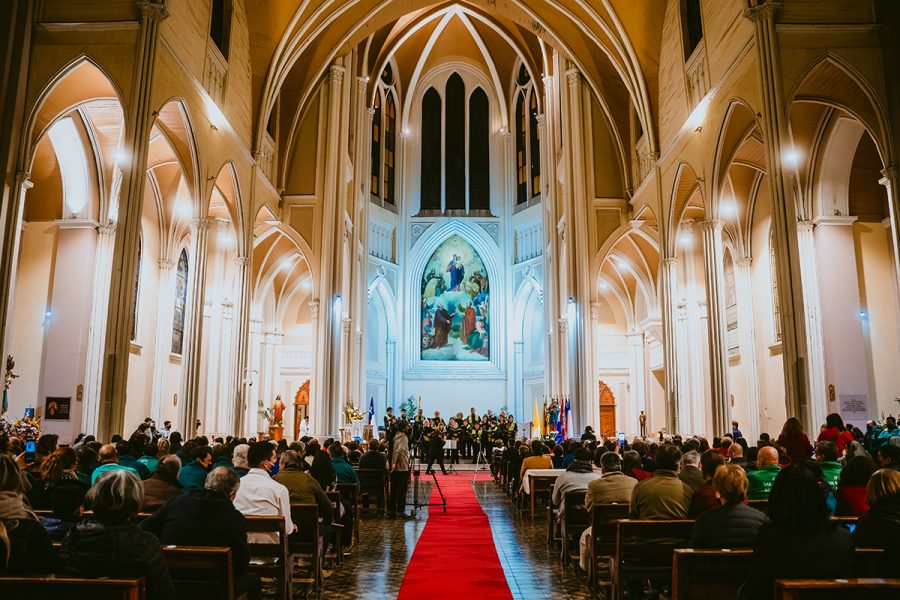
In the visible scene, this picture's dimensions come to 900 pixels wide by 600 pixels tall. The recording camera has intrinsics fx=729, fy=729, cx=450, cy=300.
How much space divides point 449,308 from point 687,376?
1663 centimetres

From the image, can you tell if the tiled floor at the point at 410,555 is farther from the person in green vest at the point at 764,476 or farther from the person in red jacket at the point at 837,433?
the person in red jacket at the point at 837,433

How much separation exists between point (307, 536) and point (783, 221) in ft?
27.9

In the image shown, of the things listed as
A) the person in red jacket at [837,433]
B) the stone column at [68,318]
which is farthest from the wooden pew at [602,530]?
the stone column at [68,318]

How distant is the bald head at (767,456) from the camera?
19.3 feet

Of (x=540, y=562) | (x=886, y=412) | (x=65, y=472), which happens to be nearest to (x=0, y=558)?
(x=65, y=472)

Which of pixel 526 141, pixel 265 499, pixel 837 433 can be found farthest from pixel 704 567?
pixel 526 141

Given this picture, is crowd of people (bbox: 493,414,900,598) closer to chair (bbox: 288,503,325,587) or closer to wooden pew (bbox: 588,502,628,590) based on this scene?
wooden pew (bbox: 588,502,628,590)

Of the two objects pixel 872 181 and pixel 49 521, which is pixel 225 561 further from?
pixel 872 181

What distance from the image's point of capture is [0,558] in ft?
9.72

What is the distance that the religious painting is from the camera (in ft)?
110

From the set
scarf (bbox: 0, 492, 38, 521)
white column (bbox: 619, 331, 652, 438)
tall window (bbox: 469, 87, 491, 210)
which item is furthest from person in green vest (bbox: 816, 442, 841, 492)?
tall window (bbox: 469, 87, 491, 210)

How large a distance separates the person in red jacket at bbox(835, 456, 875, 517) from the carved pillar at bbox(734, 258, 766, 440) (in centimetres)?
1388

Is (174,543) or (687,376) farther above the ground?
(687,376)

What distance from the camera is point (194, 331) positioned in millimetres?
14273
